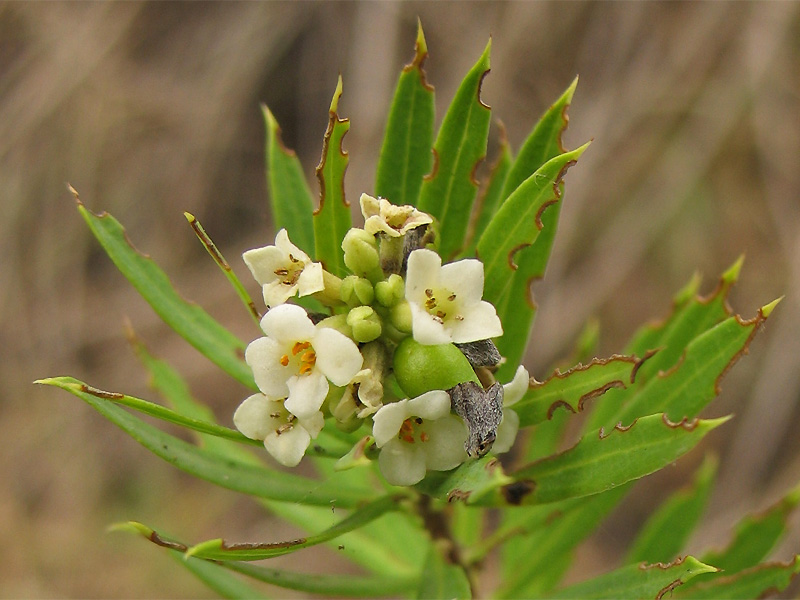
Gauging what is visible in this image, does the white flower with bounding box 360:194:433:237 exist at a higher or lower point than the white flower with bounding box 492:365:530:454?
higher

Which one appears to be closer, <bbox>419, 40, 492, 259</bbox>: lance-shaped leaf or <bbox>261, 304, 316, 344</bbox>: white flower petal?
<bbox>261, 304, 316, 344</bbox>: white flower petal

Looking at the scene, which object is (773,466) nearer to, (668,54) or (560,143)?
(668,54)

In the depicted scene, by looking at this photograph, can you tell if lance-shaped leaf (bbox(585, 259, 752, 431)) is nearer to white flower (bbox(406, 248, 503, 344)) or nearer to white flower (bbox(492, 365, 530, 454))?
white flower (bbox(492, 365, 530, 454))

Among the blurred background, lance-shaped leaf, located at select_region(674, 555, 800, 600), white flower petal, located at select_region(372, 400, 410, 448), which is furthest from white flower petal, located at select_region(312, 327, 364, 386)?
the blurred background

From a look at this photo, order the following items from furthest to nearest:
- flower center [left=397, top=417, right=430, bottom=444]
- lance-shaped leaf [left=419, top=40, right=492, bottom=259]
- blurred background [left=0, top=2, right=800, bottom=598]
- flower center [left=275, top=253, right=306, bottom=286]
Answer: blurred background [left=0, top=2, right=800, bottom=598] < lance-shaped leaf [left=419, top=40, right=492, bottom=259] < flower center [left=275, top=253, right=306, bottom=286] < flower center [left=397, top=417, right=430, bottom=444]

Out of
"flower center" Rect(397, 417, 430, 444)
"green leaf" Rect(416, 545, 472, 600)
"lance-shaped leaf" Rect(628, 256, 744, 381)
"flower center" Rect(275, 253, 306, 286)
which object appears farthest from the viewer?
"lance-shaped leaf" Rect(628, 256, 744, 381)

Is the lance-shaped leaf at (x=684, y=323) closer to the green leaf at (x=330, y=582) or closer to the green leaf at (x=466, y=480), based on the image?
the green leaf at (x=466, y=480)

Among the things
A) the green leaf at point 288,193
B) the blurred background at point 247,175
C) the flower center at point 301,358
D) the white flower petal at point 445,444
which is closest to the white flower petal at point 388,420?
the white flower petal at point 445,444
